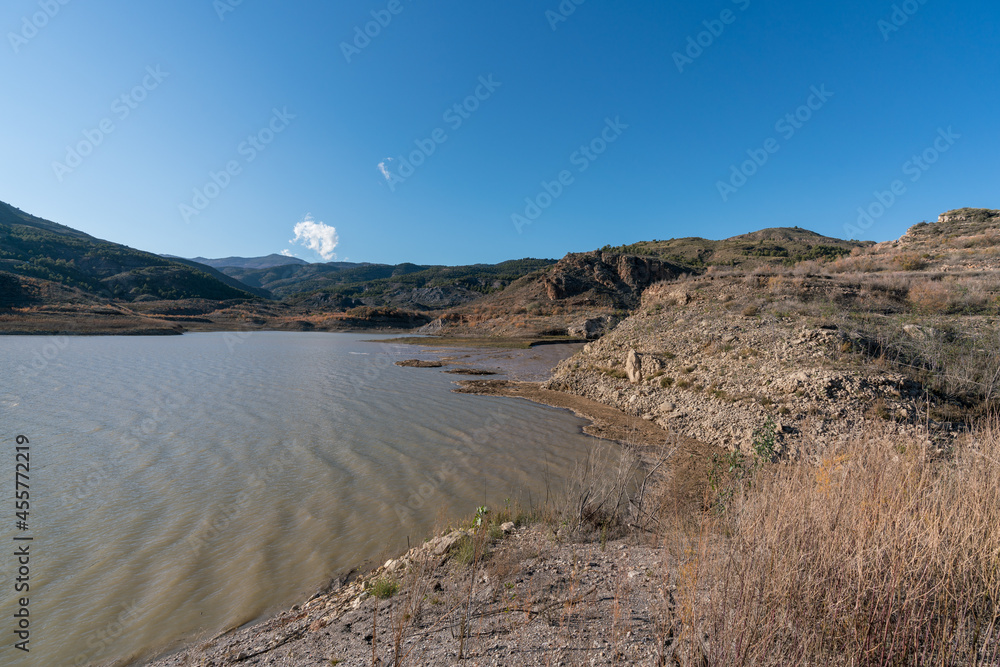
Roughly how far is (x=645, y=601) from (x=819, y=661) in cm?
146

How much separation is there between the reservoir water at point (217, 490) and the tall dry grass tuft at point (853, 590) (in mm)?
4660

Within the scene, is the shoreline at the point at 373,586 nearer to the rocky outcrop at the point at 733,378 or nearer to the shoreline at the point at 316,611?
the shoreline at the point at 316,611

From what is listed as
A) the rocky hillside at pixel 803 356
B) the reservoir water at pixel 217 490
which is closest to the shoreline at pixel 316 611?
the reservoir water at pixel 217 490

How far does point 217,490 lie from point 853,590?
29.8ft

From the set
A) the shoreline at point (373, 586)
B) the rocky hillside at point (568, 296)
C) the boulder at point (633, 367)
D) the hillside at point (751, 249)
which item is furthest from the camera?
the hillside at point (751, 249)

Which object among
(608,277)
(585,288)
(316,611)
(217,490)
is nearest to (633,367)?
(217,490)

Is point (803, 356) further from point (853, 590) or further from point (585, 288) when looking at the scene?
point (585, 288)

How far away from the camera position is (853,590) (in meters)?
2.59

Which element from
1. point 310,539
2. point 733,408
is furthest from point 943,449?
point 310,539

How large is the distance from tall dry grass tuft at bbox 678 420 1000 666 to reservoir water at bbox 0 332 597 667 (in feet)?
15.3

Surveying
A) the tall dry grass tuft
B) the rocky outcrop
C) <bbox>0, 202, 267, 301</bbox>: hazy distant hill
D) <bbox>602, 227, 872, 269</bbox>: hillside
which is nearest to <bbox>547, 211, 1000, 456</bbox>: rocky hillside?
the rocky outcrop

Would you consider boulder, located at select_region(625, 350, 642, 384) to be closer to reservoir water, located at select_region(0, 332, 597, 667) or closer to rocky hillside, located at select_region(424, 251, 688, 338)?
reservoir water, located at select_region(0, 332, 597, 667)

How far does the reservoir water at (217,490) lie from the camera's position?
471 cm

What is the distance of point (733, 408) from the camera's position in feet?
36.6
